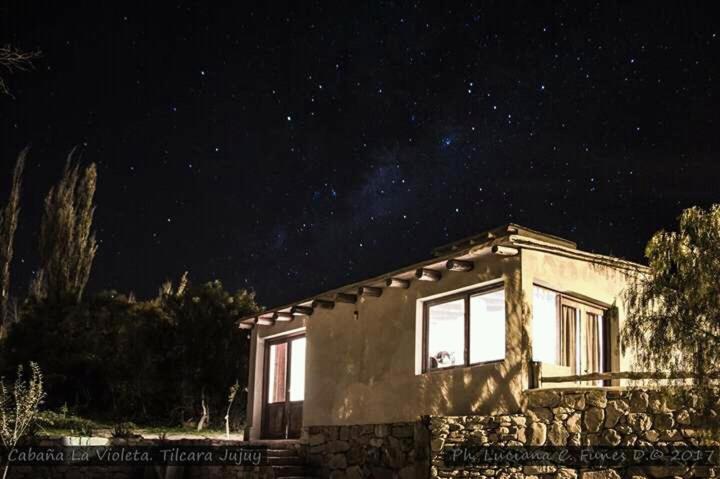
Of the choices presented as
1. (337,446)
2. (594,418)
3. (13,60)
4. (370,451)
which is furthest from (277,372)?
(13,60)

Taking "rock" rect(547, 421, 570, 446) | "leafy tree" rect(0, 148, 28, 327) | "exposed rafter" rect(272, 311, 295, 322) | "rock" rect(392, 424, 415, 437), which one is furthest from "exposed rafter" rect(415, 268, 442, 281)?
"leafy tree" rect(0, 148, 28, 327)

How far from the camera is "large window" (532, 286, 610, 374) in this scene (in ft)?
43.2

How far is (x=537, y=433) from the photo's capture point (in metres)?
11.8

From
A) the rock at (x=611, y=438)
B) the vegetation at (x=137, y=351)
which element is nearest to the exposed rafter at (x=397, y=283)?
the rock at (x=611, y=438)

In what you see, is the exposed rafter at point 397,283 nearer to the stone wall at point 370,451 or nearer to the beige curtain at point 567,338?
the stone wall at point 370,451

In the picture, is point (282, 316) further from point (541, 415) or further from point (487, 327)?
point (541, 415)

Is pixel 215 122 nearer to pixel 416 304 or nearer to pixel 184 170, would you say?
pixel 184 170

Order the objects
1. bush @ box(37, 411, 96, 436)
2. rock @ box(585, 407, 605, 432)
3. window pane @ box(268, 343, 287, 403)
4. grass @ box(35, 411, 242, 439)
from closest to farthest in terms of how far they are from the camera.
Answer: rock @ box(585, 407, 605, 432)
window pane @ box(268, 343, 287, 403)
grass @ box(35, 411, 242, 439)
bush @ box(37, 411, 96, 436)

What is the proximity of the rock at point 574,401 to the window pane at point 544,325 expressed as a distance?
1446 mm

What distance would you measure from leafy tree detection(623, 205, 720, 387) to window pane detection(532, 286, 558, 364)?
3966 mm

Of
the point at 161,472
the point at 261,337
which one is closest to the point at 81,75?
the point at 261,337

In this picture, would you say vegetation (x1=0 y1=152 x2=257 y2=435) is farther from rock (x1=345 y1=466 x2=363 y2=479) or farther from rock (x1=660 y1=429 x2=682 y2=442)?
rock (x1=660 y1=429 x2=682 y2=442)

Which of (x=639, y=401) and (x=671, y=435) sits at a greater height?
(x=639, y=401)

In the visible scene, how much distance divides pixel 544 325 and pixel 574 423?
2.09 m
